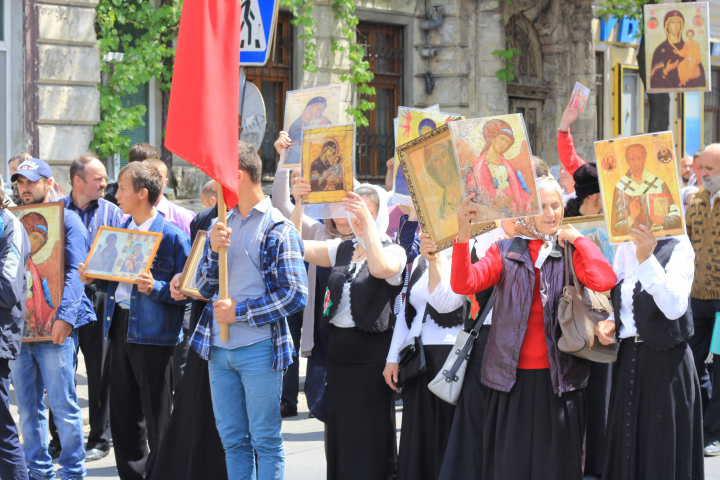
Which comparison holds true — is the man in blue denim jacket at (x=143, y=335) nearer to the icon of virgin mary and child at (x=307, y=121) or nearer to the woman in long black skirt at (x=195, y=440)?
the woman in long black skirt at (x=195, y=440)

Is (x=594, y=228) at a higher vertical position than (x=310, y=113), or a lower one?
lower

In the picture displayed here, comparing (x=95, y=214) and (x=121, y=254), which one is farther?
(x=95, y=214)

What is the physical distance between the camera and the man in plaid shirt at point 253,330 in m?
4.57

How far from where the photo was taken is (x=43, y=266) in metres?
5.58

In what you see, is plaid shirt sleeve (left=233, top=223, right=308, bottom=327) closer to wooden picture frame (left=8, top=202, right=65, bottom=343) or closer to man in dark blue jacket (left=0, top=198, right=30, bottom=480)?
man in dark blue jacket (left=0, top=198, right=30, bottom=480)

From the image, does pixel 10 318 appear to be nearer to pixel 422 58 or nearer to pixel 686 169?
pixel 686 169

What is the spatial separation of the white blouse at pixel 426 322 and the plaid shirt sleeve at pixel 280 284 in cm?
71

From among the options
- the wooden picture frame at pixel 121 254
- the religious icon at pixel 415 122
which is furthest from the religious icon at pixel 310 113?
the wooden picture frame at pixel 121 254

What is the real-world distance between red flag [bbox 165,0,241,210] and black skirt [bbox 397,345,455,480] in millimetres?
1488

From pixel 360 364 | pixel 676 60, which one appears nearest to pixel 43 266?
pixel 360 364

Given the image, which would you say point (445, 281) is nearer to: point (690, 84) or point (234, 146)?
point (234, 146)

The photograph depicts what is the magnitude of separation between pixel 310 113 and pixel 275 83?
7867 millimetres

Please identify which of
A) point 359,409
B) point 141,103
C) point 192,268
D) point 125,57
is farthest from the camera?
point 141,103

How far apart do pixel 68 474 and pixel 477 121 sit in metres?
3.40
